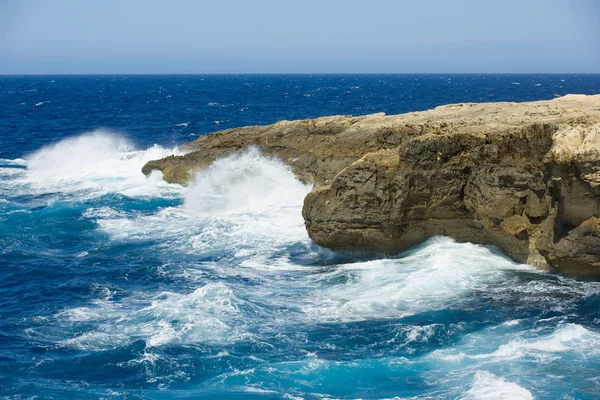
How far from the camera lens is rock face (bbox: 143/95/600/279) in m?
20.1

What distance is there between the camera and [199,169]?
3681 cm

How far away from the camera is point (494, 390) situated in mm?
14461

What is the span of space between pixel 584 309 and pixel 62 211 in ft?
76.7

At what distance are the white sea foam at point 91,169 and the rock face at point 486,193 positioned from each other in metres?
15.7

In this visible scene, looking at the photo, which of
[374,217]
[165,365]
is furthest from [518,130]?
[165,365]

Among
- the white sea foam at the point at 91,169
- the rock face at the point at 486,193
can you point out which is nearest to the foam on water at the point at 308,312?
the rock face at the point at 486,193

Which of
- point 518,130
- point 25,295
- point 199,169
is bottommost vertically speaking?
Answer: point 25,295

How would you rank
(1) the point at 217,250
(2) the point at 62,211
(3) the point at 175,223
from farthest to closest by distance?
(2) the point at 62,211
(3) the point at 175,223
(1) the point at 217,250

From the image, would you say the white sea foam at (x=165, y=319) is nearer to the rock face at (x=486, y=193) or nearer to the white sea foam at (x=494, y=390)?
the rock face at (x=486, y=193)

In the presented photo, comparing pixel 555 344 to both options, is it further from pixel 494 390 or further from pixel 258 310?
pixel 258 310

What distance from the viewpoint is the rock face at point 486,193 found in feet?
66.0

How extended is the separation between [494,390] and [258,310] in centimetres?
760

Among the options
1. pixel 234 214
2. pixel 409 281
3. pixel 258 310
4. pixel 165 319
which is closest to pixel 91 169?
pixel 234 214

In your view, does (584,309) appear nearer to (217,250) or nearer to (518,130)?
(518,130)
